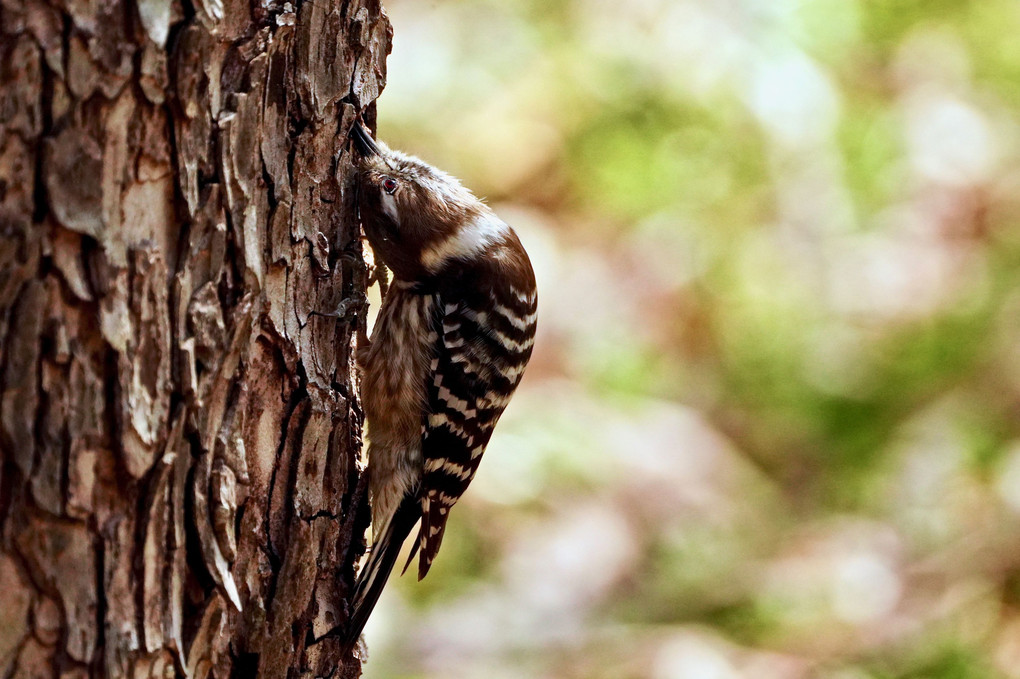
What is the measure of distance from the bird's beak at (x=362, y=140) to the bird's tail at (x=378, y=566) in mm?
958

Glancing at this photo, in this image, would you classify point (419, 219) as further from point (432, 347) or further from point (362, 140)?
point (362, 140)

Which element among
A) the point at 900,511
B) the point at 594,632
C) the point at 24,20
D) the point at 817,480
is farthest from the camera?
the point at 817,480

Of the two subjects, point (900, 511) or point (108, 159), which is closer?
point (108, 159)

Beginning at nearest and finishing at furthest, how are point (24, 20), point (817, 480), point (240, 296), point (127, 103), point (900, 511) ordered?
point (24, 20)
point (127, 103)
point (240, 296)
point (900, 511)
point (817, 480)

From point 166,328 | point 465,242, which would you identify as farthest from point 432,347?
point 166,328

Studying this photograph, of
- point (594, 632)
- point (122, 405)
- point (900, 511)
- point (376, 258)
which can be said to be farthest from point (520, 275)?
point (900, 511)

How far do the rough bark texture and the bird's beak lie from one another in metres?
0.12

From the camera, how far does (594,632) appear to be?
513cm

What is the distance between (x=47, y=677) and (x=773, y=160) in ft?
18.4

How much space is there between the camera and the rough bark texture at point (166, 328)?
1588mm

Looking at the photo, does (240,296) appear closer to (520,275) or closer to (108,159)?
(108,159)

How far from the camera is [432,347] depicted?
2.97 meters

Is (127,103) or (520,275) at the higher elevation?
(520,275)

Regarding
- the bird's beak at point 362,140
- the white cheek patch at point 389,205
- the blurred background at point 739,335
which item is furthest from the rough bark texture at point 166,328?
the blurred background at point 739,335
